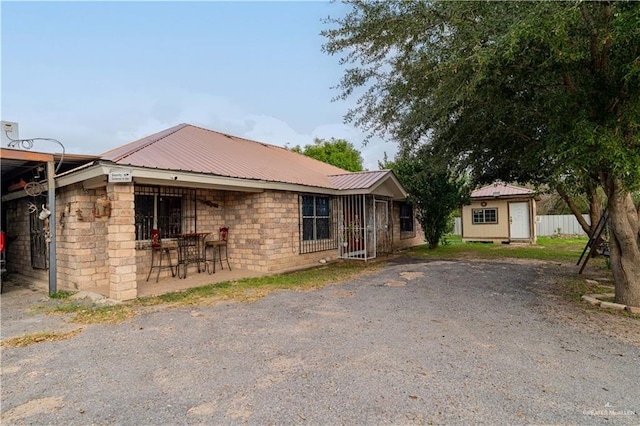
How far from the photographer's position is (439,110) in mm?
6301

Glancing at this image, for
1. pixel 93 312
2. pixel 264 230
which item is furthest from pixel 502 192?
pixel 93 312

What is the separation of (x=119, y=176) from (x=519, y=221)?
1914cm

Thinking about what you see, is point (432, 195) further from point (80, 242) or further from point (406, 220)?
point (80, 242)

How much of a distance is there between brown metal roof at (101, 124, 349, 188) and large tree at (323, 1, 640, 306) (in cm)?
347

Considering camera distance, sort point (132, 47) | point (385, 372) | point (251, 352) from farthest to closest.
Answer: point (132, 47), point (251, 352), point (385, 372)

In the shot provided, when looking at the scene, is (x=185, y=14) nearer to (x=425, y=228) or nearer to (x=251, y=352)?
(x=251, y=352)

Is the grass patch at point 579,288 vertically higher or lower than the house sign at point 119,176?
lower

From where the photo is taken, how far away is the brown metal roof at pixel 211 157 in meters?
7.30

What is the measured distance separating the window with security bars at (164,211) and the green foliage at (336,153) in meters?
19.3

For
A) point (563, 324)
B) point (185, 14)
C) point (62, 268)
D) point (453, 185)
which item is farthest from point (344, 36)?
point (453, 185)

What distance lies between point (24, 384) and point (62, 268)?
5369mm

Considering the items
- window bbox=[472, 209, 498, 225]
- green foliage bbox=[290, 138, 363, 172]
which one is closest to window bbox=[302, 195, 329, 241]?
window bbox=[472, 209, 498, 225]

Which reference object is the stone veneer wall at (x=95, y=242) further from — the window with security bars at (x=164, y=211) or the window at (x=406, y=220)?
the window at (x=406, y=220)

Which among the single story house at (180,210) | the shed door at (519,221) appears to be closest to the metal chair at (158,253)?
the single story house at (180,210)
